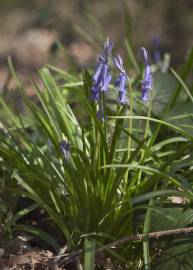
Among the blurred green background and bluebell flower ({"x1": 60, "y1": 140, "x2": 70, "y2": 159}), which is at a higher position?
the blurred green background

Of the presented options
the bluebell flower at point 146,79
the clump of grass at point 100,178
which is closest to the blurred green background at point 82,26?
the clump of grass at point 100,178

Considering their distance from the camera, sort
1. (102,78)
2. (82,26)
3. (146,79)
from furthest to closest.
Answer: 1. (82,26)
2. (146,79)
3. (102,78)

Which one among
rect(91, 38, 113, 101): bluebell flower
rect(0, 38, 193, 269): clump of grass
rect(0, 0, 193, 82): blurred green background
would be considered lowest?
rect(0, 38, 193, 269): clump of grass

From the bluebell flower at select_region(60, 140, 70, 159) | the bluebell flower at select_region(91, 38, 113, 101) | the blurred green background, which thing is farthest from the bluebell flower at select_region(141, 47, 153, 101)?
the blurred green background

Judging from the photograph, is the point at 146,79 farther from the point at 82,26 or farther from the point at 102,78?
the point at 82,26

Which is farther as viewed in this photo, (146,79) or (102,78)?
(146,79)

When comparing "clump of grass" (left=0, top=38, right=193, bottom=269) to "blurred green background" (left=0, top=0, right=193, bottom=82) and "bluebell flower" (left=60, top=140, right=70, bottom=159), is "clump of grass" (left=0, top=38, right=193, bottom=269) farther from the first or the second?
"blurred green background" (left=0, top=0, right=193, bottom=82)

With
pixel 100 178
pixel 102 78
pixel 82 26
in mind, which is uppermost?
pixel 82 26

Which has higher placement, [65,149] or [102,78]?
[102,78]

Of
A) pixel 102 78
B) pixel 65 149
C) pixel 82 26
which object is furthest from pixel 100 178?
pixel 82 26

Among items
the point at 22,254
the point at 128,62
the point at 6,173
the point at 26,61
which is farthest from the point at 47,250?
the point at 26,61

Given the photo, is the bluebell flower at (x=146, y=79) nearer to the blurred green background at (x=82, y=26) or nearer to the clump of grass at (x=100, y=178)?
the clump of grass at (x=100, y=178)

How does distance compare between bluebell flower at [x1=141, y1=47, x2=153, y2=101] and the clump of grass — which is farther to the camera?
bluebell flower at [x1=141, y1=47, x2=153, y2=101]
